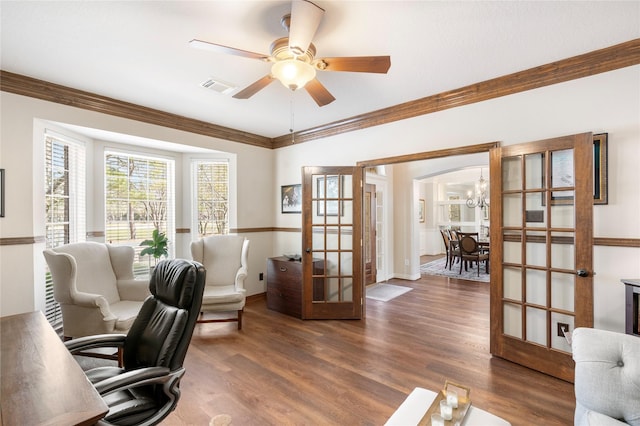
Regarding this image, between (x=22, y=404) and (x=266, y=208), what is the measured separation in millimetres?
4029

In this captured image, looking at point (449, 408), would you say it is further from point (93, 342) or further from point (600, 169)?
point (600, 169)

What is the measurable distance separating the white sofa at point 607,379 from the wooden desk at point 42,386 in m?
2.04

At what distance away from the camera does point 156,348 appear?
1.59 meters

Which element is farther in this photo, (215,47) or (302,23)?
(215,47)

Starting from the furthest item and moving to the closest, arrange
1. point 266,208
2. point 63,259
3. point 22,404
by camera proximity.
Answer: point 266,208
point 63,259
point 22,404

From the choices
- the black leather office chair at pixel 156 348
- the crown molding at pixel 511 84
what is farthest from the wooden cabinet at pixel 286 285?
the black leather office chair at pixel 156 348

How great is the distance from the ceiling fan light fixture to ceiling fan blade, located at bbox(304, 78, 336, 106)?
19 cm

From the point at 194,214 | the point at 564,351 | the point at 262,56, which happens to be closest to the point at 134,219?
the point at 194,214

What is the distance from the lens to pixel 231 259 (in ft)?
13.3

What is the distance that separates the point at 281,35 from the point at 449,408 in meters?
2.49

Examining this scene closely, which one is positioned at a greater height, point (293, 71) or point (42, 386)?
point (293, 71)

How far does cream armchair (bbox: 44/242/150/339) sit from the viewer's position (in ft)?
8.56

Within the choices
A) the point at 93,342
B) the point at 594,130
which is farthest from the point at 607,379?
the point at 93,342

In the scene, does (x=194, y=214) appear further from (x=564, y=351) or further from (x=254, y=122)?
(x=564, y=351)
